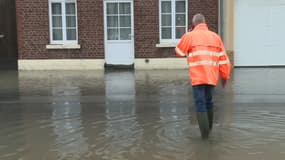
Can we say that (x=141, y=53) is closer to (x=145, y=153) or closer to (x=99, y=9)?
(x=99, y=9)

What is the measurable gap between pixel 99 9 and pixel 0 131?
998cm

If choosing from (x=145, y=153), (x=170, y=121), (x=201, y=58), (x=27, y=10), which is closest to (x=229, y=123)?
(x=170, y=121)

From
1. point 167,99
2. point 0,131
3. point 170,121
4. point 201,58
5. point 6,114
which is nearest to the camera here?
point 201,58

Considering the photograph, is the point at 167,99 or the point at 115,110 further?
the point at 167,99

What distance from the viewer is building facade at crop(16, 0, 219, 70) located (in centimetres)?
1766

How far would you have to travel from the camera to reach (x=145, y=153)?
22.0 ft

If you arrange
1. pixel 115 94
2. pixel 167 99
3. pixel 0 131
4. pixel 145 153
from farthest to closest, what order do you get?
pixel 115 94, pixel 167 99, pixel 0 131, pixel 145 153

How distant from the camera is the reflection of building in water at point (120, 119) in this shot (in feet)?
23.0

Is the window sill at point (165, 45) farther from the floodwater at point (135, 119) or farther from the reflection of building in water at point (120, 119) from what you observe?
the reflection of building in water at point (120, 119)

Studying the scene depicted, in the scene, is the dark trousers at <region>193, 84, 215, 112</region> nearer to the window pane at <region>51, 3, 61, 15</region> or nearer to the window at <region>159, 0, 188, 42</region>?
the window at <region>159, 0, 188, 42</region>

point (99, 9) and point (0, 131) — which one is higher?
point (99, 9)

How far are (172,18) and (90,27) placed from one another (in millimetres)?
2814

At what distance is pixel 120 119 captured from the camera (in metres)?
9.16

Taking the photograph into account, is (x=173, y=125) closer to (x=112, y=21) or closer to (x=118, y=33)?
(x=118, y=33)
